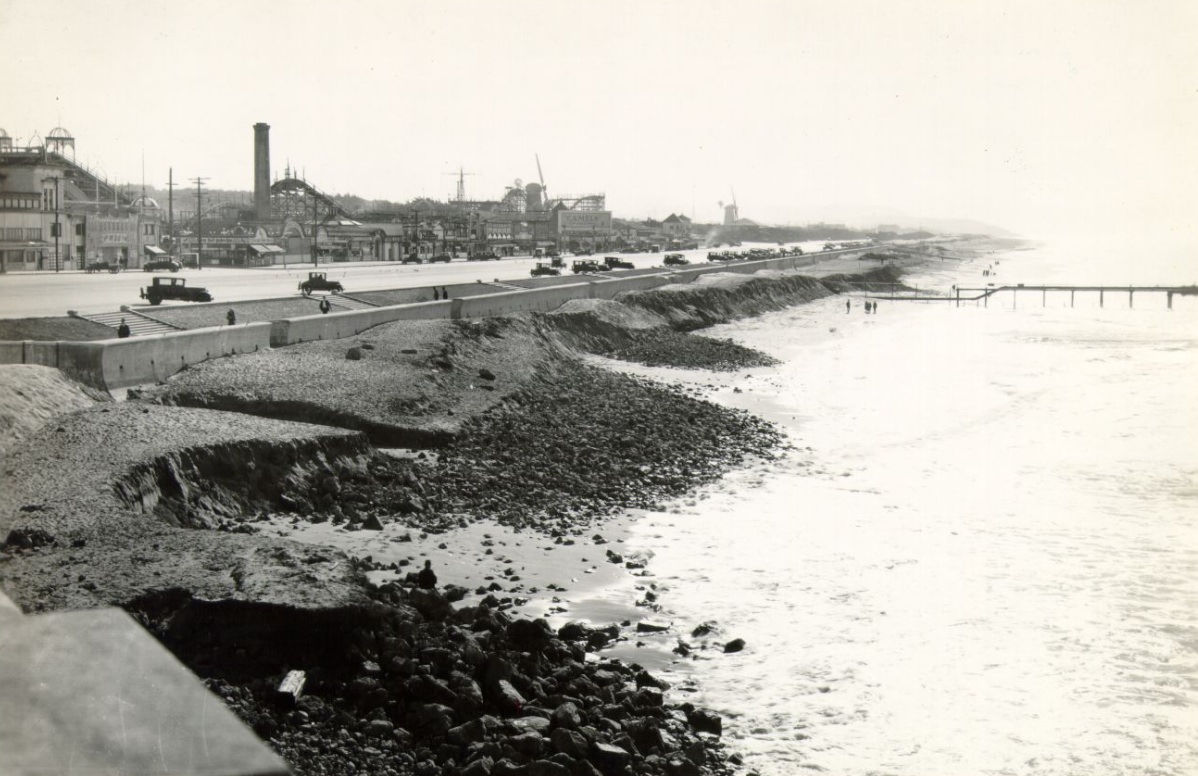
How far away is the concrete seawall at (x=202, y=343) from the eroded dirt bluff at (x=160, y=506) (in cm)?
214

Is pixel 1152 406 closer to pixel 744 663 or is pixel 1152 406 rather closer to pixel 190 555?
pixel 744 663

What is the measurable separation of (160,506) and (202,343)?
976 centimetres

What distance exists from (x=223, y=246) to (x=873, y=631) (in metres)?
83.9

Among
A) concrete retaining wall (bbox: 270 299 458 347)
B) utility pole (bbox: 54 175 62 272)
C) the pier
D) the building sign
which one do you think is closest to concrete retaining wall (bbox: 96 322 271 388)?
concrete retaining wall (bbox: 270 299 458 347)

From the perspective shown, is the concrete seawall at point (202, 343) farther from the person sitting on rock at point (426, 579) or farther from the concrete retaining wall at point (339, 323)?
the person sitting on rock at point (426, 579)

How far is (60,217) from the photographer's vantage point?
170 feet

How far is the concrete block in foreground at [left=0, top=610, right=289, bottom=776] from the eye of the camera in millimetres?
1358

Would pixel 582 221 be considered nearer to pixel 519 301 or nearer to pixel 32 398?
pixel 519 301

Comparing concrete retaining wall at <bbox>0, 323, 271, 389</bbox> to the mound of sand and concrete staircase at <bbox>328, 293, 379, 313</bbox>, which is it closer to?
the mound of sand

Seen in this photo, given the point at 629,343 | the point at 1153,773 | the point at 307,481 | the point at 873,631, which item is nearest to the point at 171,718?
the point at 1153,773

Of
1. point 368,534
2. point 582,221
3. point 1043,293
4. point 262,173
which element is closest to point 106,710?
point 368,534

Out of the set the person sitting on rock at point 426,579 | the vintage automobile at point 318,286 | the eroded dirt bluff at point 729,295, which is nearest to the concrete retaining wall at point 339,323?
the vintage automobile at point 318,286

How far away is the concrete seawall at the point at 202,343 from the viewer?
18.1m

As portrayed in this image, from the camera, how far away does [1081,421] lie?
26688 mm
